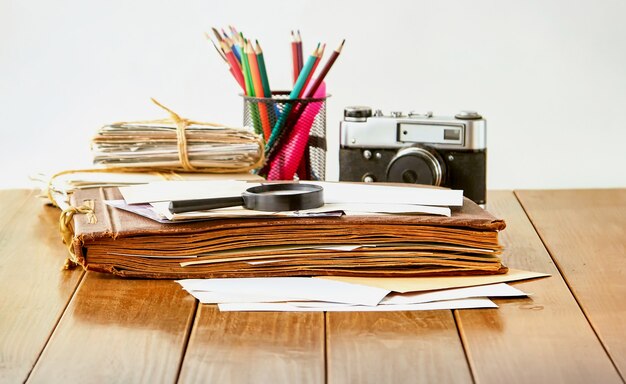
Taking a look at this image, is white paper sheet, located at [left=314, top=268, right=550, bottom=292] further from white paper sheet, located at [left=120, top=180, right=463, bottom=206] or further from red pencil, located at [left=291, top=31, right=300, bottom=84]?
red pencil, located at [left=291, top=31, right=300, bottom=84]

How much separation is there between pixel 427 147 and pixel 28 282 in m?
0.56

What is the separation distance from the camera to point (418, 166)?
4.28 ft

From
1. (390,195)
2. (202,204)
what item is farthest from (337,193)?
(202,204)

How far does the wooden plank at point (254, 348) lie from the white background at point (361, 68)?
946mm

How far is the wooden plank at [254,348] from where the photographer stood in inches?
29.4

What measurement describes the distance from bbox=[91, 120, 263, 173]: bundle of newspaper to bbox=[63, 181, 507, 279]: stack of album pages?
1.13 feet

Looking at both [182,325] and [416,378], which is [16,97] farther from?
[416,378]

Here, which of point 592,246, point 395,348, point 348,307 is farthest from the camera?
point 592,246

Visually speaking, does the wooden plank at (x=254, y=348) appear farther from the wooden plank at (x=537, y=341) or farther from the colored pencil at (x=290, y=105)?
the colored pencil at (x=290, y=105)

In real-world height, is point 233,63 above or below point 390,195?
above

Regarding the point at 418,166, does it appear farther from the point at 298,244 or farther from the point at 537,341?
the point at 537,341

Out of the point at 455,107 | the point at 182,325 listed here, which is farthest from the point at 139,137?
the point at 455,107

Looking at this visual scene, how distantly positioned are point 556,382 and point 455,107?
3.74 ft

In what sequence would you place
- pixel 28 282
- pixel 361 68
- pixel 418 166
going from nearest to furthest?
pixel 28 282
pixel 418 166
pixel 361 68
